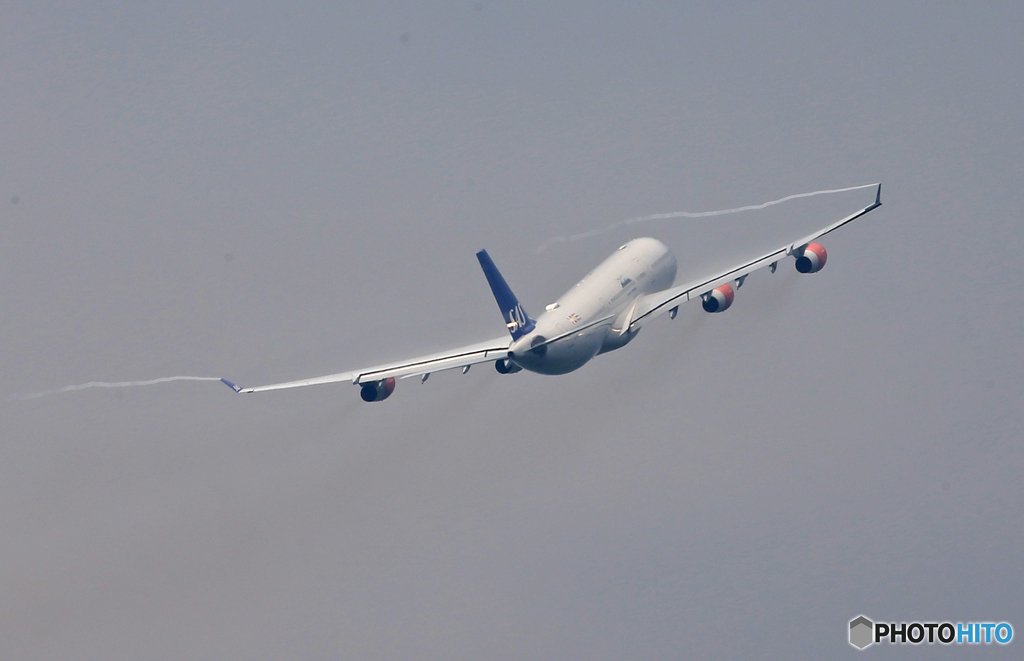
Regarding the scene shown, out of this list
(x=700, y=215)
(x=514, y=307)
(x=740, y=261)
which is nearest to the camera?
(x=514, y=307)

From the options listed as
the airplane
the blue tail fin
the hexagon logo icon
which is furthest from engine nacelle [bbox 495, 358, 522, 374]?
the hexagon logo icon

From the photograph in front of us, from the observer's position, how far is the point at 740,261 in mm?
73500

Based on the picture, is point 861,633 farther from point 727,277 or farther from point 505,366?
point 505,366

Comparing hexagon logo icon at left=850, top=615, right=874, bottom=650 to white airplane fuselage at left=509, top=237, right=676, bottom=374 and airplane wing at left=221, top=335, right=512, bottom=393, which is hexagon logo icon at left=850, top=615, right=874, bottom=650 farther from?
airplane wing at left=221, top=335, right=512, bottom=393

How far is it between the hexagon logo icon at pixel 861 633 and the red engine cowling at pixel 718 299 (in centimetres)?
2053

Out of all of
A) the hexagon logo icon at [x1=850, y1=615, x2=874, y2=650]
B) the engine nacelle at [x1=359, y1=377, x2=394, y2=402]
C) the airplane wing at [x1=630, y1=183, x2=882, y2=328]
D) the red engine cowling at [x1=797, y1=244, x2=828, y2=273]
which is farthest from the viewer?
the hexagon logo icon at [x1=850, y1=615, x2=874, y2=650]

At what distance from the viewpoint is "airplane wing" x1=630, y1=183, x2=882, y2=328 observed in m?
69.7

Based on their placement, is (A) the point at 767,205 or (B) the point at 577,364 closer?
(B) the point at 577,364

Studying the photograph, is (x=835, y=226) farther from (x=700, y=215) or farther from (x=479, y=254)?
(x=479, y=254)

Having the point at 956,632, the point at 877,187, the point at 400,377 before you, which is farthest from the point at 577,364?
the point at 956,632

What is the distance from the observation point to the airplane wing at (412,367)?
6506 centimetres

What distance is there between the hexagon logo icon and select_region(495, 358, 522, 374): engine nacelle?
25.4 m

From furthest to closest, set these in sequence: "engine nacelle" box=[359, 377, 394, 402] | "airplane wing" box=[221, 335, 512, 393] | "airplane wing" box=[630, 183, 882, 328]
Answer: "airplane wing" box=[630, 183, 882, 328] < "engine nacelle" box=[359, 377, 394, 402] < "airplane wing" box=[221, 335, 512, 393]

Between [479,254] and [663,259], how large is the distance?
66.3ft
